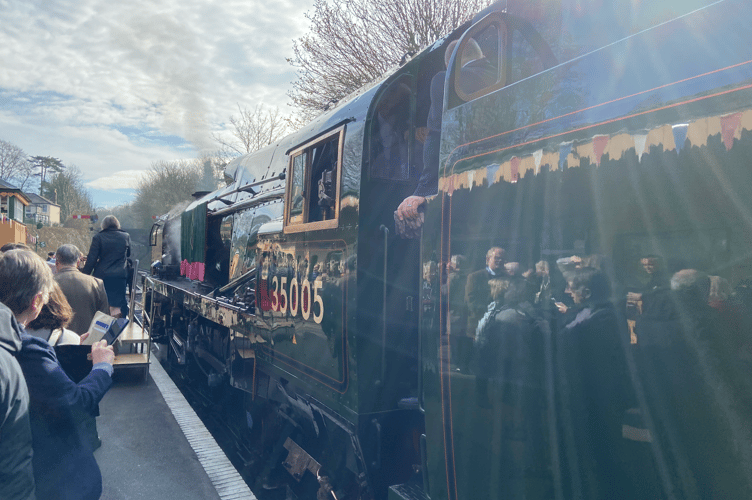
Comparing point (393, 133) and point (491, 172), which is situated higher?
point (393, 133)

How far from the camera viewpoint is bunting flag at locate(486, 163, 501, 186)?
1874 millimetres

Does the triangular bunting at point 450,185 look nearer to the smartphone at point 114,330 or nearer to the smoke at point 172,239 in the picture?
the smartphone at point 114,330

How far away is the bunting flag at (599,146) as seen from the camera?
149cm

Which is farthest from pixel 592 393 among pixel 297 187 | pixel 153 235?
pixel 153 235

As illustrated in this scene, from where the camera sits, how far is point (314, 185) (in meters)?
3.54

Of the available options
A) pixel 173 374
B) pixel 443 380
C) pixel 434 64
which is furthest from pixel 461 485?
pixel 173 374

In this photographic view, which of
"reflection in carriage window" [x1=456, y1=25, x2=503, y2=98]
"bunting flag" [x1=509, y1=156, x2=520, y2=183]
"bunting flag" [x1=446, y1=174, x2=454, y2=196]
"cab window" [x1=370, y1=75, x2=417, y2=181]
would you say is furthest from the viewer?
"cab window" [x1=370, y1=75, x2=417, y2=181]

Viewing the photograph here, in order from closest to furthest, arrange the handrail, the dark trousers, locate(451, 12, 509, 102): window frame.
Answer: locate(451, 12, 509, 102): window frame
the handrail
the dark trousers

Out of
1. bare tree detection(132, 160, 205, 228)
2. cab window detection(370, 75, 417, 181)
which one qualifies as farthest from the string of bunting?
bare tree detection(132, 160, 205, 228)

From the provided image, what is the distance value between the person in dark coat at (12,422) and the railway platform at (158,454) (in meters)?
2.00

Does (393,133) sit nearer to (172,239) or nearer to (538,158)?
(538,158)

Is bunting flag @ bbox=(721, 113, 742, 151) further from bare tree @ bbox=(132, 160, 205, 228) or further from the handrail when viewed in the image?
bare tree @ bbox=(132, 160, 205, 228)

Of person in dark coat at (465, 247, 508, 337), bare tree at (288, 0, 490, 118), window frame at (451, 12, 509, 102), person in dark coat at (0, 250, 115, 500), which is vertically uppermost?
bare tree at (288, 0, 490, 118)

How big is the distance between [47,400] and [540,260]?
1.97 metres
